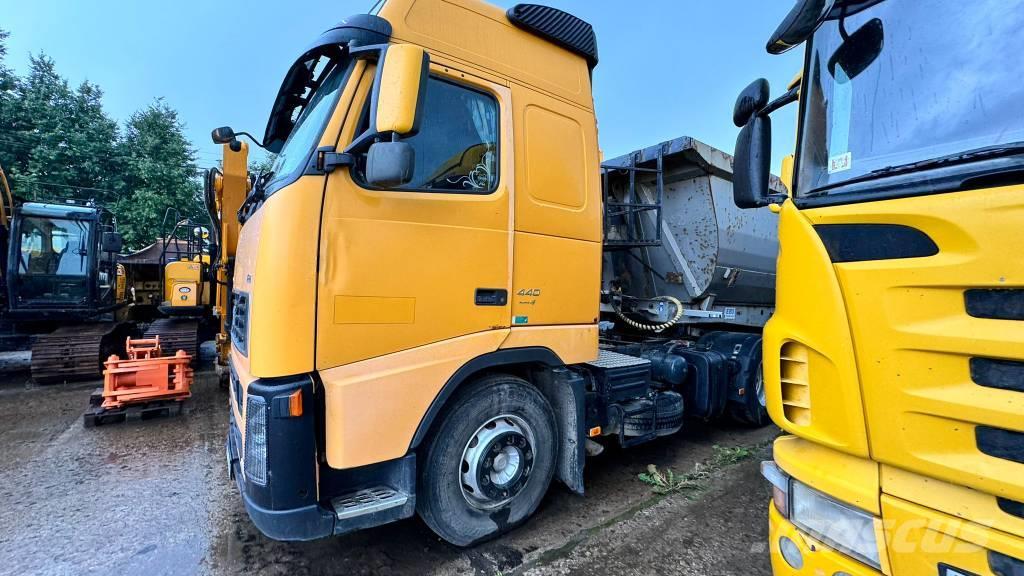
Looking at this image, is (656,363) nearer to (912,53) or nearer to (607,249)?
(607,249)

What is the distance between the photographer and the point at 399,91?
2025 mm

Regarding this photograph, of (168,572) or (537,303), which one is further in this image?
(537,303)

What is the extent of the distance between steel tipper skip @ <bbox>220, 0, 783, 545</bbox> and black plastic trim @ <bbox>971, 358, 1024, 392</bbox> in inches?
77.6

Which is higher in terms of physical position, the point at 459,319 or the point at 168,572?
the point at 459,319

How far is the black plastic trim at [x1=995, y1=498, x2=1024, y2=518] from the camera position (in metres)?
1.30

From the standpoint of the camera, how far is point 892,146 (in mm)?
1764

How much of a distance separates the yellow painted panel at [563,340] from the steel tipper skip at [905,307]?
1323 mm

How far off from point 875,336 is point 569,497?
8.63 feet

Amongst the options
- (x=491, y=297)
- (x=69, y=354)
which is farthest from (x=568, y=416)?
(x=69, y=354)

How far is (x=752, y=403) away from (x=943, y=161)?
13.3ft

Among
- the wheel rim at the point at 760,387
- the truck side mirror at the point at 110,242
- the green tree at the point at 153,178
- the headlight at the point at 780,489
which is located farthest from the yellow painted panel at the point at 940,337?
the green tree at the point at 153,178

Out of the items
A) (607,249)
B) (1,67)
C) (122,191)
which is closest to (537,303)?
(607,249)

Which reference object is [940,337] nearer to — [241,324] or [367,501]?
[367,501]

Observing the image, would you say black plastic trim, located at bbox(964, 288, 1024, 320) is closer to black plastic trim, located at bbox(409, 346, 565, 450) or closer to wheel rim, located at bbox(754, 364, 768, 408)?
black plastic trim, located at bbox(409, 346, 565, 450)
